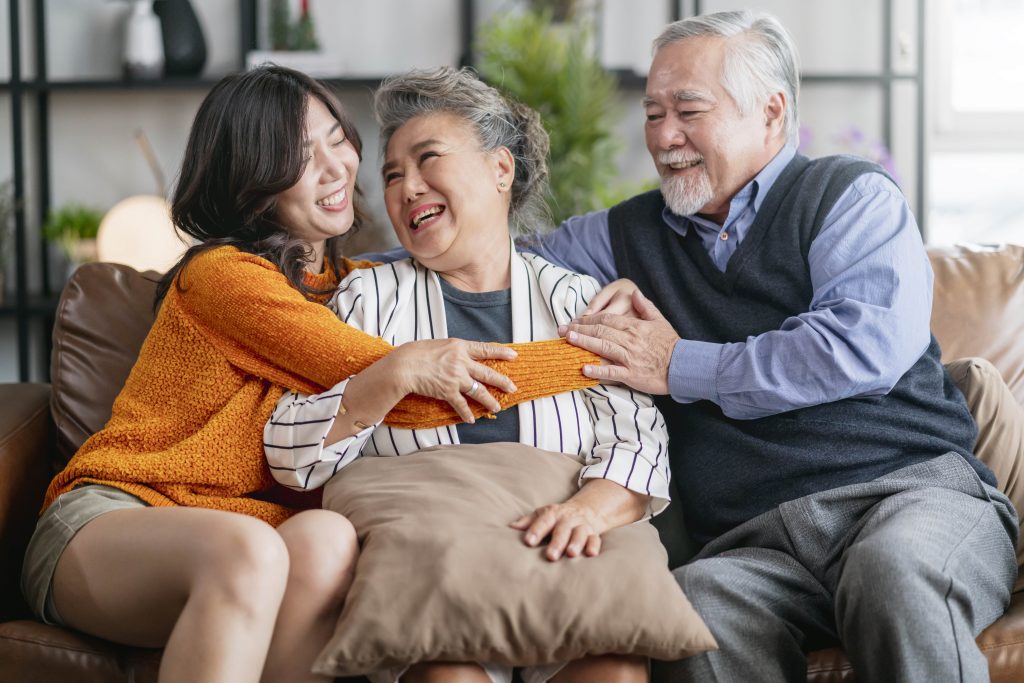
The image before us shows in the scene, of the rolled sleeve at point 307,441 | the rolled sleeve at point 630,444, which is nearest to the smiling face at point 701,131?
the rolled sleeve at point 630,444

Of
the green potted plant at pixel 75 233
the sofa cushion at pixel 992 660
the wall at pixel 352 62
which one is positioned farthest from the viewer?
the wall at pixel 352 62

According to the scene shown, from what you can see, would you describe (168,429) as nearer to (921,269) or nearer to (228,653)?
(228,653)

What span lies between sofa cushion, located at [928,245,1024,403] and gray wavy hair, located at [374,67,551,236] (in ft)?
2.93

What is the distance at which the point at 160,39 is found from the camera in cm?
414

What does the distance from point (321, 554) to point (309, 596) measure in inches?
2.4

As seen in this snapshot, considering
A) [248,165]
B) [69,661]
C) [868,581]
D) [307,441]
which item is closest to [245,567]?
[307,441]

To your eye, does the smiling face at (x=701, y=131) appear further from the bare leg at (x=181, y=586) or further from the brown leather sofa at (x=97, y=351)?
the bare leg at (x=181, y=586)

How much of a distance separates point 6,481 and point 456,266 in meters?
0.88

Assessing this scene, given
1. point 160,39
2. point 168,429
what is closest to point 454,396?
point 168,429

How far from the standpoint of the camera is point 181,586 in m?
1.48

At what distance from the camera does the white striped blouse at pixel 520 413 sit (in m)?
1.68

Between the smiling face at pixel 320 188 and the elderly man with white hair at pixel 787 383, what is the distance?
0.46 meters

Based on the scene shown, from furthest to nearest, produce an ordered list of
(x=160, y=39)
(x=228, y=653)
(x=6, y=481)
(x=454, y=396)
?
1. (x=160, y=39)
2. (x=6, y=481)
3. (x=454, y=396)
4. (x=228, y=653)

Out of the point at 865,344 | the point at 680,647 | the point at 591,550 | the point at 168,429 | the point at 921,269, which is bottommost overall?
the point at 680,647
